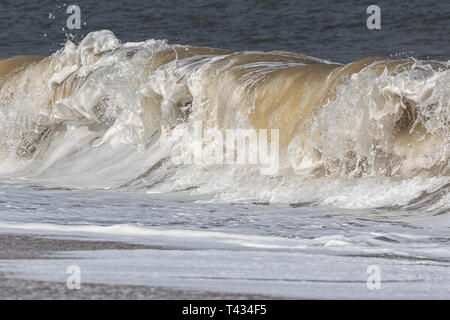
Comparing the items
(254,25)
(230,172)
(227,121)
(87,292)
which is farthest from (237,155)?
(254,25)

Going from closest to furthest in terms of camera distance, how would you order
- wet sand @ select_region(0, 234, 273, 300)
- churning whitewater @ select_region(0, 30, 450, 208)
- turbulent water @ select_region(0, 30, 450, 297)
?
wet sand @ select_region(0, 234, 273, 300) < turbulent water @ select_region(0, 30, 450, 297) < churning whitewater @ select_region(0, 30, 450, 208)

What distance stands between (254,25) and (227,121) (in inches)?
469

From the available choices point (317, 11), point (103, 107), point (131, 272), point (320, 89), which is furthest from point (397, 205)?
point (317, 11)

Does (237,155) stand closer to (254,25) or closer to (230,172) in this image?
(230,172)

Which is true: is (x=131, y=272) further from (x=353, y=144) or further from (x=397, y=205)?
(x=353, y=144)

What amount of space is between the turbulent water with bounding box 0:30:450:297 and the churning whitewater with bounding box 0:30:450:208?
0.06 ft

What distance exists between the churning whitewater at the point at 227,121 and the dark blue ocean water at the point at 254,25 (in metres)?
6.65

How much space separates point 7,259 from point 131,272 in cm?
69

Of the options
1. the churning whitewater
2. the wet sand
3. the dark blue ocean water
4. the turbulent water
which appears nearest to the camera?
the wet sand

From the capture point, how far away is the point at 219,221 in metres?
7.05

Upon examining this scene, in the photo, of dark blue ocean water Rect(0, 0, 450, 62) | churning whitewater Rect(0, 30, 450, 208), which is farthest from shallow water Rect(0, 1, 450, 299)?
dark blue ocean water Rect(0, 0, 450, 62)

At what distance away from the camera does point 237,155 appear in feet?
31.7

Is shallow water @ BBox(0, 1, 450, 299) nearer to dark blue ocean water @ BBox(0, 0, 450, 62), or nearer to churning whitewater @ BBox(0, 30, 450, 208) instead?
churning whitewater @ BBox(0, 30, 450, 208)

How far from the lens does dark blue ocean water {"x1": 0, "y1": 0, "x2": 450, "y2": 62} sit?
19.4 meters
